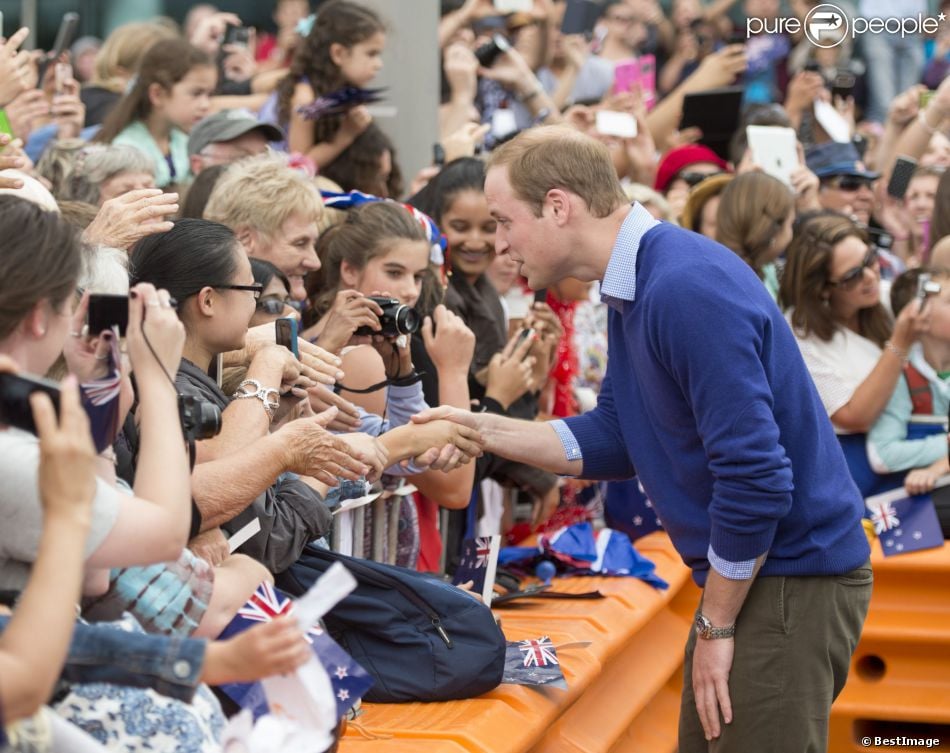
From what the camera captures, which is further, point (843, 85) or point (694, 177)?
point (843, 85)

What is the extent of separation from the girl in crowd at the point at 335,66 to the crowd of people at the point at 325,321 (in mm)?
12

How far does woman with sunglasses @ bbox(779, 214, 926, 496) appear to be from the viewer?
5.98 meters

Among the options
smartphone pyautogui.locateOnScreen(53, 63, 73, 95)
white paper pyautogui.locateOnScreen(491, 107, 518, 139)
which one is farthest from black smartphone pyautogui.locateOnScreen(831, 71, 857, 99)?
smartphone pyautogui.locateOnScreen(53, 63, 73, 95)

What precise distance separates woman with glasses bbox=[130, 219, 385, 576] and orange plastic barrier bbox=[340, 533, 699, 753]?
54cm

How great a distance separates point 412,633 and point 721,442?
101 centimetres

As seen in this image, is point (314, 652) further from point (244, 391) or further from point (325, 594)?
point (244, 391)

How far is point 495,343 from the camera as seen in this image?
5.60 meters

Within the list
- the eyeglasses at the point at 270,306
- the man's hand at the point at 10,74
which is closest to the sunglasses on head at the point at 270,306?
the eyeglasses at the point at 270,306

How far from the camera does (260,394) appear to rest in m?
3.42

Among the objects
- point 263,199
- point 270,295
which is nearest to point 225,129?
point 263,199

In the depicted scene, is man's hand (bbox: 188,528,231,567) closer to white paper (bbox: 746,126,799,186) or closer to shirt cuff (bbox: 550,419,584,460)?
shirt cuff (bbox: 550,419,584,460)

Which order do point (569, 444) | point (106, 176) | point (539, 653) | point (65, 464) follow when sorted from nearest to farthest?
1. point (65, 464)
2. point (569, 444)
3. point (539, 653)
4. point (106, 176)

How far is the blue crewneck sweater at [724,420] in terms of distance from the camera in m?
3.20

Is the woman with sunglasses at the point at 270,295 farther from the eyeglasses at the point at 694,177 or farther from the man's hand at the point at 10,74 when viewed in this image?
the eyeglasses at the point at 694,177
